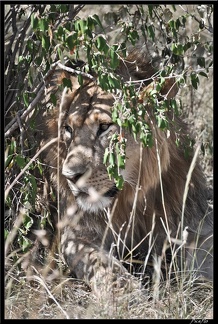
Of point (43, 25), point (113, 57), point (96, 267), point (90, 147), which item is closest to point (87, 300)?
point (96, 267)

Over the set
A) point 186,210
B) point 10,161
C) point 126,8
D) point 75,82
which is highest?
point 126,8

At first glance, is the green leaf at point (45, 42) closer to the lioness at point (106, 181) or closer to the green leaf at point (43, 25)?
the green leaf at point (43, 25)

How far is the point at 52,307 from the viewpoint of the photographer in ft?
11.8

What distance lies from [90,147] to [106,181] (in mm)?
226

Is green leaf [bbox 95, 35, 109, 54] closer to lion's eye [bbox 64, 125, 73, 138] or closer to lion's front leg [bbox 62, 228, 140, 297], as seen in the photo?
lion's eye [bbox 64, 125, 73, 138]

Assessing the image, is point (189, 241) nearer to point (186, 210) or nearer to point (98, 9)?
point (186, 210)

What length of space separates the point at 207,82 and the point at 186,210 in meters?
2.45

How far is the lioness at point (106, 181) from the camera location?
3.89m

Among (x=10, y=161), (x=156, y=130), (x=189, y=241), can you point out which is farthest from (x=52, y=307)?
(x=189, y=241)

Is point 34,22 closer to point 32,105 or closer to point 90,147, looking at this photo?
point 32,105

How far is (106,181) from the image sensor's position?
155 inches

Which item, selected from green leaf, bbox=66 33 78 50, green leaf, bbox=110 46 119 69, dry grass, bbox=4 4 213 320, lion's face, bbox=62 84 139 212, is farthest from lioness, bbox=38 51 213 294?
green leaf, bbox=66 33 78 50

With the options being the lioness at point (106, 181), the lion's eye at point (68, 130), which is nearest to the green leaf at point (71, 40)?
the lioness at point (106, 181)

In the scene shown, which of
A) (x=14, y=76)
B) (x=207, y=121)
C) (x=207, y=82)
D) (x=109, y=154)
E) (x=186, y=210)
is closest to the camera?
(x=109, y=154)
